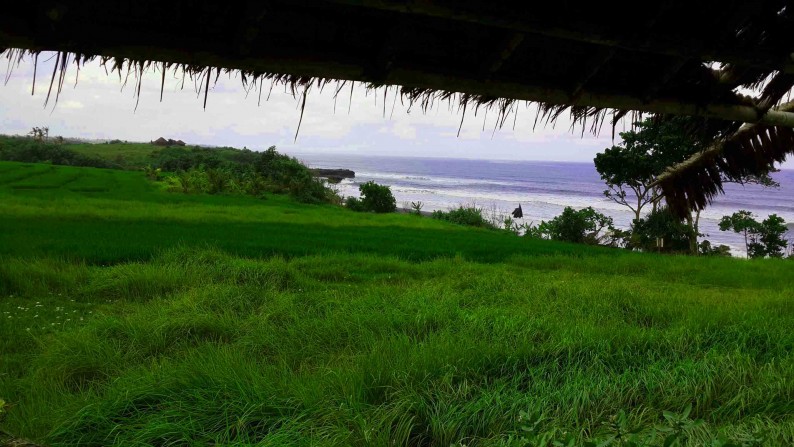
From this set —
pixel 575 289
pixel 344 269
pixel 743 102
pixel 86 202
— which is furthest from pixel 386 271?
pixel 86 202

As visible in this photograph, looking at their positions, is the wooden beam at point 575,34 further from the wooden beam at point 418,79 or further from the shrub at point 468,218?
the shrub at point 468,218

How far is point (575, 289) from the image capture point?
203 inches

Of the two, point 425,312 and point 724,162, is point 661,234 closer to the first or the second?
point 724,162

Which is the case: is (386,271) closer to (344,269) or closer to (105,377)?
(344,269)

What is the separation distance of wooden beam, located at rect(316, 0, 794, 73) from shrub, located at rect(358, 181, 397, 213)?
19.7 m

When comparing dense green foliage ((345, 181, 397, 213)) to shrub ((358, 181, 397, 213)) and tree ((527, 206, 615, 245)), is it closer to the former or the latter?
shrub ((358, 181, 397, 213))

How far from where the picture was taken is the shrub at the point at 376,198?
22156mm

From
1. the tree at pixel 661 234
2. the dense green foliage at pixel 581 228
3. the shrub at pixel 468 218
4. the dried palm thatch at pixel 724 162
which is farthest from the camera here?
the shrub at pixel 468 218

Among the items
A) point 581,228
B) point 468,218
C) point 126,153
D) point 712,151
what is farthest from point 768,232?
point 126,153

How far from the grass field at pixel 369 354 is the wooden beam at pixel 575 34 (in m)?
1.46

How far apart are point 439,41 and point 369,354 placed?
66.6 inches

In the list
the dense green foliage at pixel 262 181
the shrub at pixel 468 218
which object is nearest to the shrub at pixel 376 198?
the shrub at pixel 468 218

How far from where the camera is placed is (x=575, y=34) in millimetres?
2199

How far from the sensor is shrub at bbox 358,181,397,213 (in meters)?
22.2
